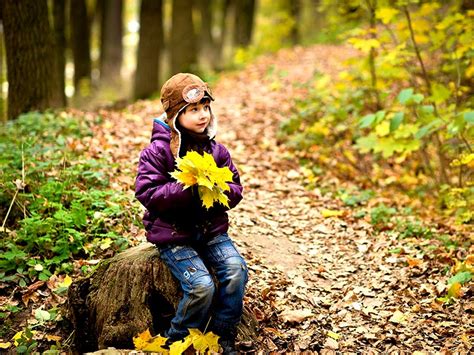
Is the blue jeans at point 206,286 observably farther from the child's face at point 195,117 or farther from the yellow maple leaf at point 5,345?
the yellow maple leaf at point 5,345

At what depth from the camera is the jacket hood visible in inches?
137

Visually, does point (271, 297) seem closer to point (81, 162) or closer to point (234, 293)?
point (234, 293)

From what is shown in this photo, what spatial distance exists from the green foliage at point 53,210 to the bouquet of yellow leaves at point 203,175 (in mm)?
1736

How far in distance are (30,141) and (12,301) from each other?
2460 millimetres

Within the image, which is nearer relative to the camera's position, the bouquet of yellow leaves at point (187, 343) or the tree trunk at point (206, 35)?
the bouquet of yellow leaves at point (187, 343)

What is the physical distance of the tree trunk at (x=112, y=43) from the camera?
17516 mm

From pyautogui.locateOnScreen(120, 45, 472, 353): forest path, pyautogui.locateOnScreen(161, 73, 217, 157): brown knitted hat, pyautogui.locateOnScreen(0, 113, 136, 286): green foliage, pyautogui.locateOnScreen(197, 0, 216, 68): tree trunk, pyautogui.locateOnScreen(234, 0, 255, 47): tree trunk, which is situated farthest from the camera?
pyautogui.locateOnScreen(197, 0, 216, 68): tree trunk

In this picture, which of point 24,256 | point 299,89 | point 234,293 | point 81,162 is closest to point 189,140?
point 234,293

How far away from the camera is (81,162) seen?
5816mm

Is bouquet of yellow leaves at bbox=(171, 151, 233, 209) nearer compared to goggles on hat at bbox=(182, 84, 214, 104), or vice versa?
bouquet of yellow leaves at bbox=(171, 151, 233, 209)

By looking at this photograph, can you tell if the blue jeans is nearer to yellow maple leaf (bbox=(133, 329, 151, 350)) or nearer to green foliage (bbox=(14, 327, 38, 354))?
yellow maple leaf (bbox=(133, 329, 151, 350))

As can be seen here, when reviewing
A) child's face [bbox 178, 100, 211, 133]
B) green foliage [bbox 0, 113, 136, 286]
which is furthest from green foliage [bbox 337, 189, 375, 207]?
child's face [bbox 178, 100, 211, 133]

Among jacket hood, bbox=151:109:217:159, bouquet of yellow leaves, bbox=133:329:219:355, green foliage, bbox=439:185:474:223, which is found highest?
jacket hood, bbox=151:109:217:159

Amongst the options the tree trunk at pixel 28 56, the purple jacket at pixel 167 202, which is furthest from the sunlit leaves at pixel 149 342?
the tree trunk at pixel 28 56
